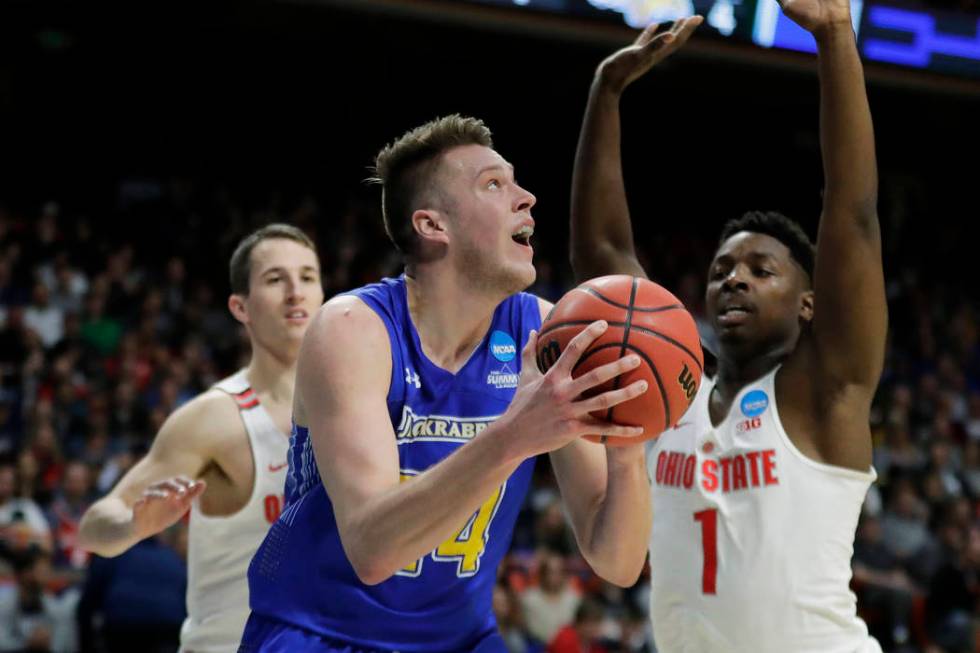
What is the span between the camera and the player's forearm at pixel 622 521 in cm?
274

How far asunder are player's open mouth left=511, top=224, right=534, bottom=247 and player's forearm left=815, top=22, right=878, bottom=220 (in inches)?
37.5

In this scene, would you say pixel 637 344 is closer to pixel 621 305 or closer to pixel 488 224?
pixel 621 305

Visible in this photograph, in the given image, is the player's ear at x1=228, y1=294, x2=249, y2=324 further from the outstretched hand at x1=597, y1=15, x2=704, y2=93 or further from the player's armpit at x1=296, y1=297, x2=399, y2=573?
the player's armpit at x1=296, y1=297, x2=399, y2=573

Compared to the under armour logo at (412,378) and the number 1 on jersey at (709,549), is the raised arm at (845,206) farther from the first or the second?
the under armour logo at (412,378)

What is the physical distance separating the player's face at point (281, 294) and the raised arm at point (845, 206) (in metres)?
1.84

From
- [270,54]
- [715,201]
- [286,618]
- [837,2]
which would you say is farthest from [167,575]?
[715,201]

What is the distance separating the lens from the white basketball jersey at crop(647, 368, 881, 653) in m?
3.32

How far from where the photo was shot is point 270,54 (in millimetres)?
15430

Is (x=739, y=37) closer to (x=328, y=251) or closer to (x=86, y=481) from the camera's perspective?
(x=328, y=251)

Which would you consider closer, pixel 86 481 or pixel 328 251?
pixel 86 481

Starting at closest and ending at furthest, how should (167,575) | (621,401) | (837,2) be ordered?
(621,401)
(837,2)
(167,575)

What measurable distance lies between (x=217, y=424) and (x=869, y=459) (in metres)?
2.16

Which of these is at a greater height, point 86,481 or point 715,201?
point 715,201

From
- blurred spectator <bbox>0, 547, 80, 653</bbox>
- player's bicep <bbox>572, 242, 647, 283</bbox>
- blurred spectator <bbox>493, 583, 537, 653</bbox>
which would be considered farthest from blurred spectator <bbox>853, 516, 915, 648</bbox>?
player's bicep <bbox>572, 242, 647, 283</bbox>
